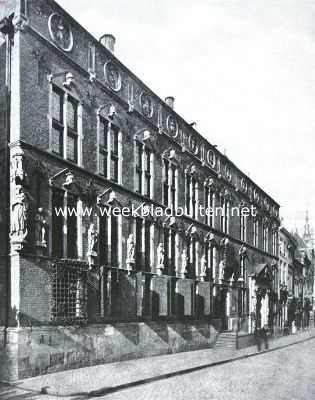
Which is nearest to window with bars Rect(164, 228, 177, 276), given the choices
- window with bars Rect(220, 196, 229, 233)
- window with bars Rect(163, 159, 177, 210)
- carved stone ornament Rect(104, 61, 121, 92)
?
window with bars Rect(163, 159, 177, 210)

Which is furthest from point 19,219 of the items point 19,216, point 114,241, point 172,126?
point 172,126

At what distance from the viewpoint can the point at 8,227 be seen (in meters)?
15.1

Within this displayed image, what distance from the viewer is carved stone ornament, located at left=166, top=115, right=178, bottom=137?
985 inches

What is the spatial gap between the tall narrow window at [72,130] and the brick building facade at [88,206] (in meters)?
0.06

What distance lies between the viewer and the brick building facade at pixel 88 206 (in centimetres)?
1498

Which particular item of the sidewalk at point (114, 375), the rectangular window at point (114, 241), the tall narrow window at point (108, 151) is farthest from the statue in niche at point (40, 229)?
the rectangular window at point (114, 241)

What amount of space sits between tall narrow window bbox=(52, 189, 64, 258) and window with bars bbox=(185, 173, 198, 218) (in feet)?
37.3

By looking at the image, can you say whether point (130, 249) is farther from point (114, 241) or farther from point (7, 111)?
point (7, 111)

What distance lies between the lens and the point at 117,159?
66.9ft

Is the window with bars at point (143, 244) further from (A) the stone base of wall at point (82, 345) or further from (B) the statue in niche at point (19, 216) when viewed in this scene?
(B) the statue in niche at point (19, 216)

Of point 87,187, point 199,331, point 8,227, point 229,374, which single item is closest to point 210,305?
point 199,331

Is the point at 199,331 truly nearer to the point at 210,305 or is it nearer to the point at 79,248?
the point at 210,305

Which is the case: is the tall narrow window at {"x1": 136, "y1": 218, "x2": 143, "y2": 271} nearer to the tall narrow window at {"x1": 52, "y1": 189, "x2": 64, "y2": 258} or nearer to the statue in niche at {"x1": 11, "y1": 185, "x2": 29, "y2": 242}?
the tall narrow window at {"x1": 52, "y1": 189, "x2": 64, "y2": 258}

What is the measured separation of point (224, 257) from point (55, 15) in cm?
1957
